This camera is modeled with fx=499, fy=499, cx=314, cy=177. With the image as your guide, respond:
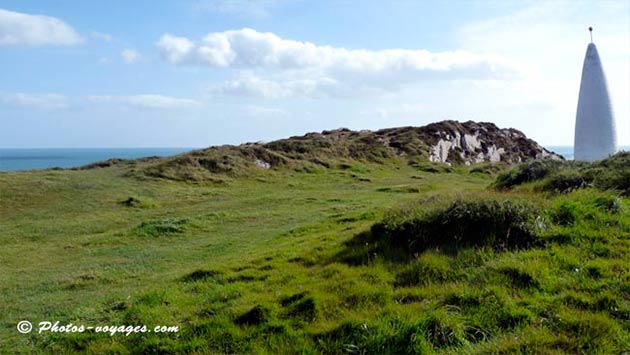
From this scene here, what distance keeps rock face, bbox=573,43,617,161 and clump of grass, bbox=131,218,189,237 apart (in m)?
14.7

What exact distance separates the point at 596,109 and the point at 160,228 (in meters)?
15.7

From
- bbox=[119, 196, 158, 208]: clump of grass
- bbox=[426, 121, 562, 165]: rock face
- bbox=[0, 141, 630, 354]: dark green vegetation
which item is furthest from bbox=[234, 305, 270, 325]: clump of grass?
bbox=[426, 121, 562, 165]: rock face

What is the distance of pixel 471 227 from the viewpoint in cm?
801

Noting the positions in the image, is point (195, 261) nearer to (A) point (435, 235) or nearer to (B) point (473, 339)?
(A) point (435, 235)

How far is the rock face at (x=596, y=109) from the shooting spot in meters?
17.7

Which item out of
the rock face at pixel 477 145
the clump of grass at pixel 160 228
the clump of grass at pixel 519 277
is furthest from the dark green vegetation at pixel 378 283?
the rock face at pixel 477 145

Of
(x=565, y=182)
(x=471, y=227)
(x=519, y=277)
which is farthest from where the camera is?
(x=565, y=182)

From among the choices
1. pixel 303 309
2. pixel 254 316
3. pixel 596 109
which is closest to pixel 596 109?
pixel 596 109

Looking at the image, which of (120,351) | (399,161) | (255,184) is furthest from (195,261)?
(399,161)

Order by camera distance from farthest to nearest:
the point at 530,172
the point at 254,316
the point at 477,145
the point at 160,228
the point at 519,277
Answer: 1. the point at 477,145
2. the point at 160,228
3. the point at 530,172
4. the point at 254,316
5. the point at 519,277

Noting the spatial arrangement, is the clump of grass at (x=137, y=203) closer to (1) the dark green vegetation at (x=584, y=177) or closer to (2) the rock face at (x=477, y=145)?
(1) the dark green vegetation at (x=584, y=177)

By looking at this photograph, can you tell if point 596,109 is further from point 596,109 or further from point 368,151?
point 368,151

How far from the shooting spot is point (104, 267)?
1180 cm

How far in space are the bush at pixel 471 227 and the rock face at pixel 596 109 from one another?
12.0m
